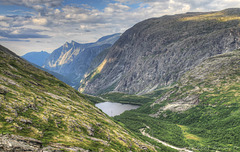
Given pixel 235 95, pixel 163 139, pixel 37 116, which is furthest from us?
pixel 235 95

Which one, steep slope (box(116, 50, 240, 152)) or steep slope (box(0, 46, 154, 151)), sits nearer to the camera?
steep slope (box(0, 46, 154, 151))

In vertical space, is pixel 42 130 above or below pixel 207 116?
above

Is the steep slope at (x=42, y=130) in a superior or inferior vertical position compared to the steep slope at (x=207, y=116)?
superior

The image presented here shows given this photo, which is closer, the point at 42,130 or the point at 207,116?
the point at 42,130

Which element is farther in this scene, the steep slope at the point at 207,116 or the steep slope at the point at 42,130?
the steep slope at the point at 207,116

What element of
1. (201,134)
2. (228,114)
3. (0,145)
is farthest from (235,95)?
(0,145)

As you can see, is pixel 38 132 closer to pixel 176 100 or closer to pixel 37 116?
pixel 37 116

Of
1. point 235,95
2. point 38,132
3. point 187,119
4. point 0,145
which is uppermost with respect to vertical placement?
point 0,145

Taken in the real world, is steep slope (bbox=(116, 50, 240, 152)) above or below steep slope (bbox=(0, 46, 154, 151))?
below
